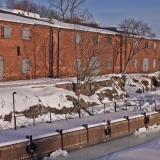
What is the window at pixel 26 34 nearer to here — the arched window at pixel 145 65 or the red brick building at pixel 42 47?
the red brick building at pixel 42 47

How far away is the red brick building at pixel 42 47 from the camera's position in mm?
27750

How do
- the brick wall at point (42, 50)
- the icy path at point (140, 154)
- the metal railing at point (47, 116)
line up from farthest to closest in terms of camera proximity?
the brick wall at point (42, 50)
the metal railing at point (47, 116)
the icy path at point (140, 154)

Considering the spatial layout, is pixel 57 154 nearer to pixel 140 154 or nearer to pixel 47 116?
pixel 140 154

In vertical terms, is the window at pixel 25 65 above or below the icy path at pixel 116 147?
above

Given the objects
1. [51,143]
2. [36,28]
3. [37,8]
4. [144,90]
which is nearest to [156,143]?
[51,143]

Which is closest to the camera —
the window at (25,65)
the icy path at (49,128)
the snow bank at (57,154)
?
the icy path at (49,128)

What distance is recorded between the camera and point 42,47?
100 feet

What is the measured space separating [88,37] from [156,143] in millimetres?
17476

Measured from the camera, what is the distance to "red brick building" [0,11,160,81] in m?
27.8

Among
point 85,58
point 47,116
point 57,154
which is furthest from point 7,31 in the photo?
point 57,154

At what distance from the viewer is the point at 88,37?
3244 cm

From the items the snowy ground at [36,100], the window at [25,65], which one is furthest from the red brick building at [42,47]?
the snowy ground at [36,100]

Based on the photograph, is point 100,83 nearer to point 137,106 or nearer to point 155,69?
point 137,106

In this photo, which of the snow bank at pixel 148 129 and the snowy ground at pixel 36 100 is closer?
the snowy ground at pixel 36 100
